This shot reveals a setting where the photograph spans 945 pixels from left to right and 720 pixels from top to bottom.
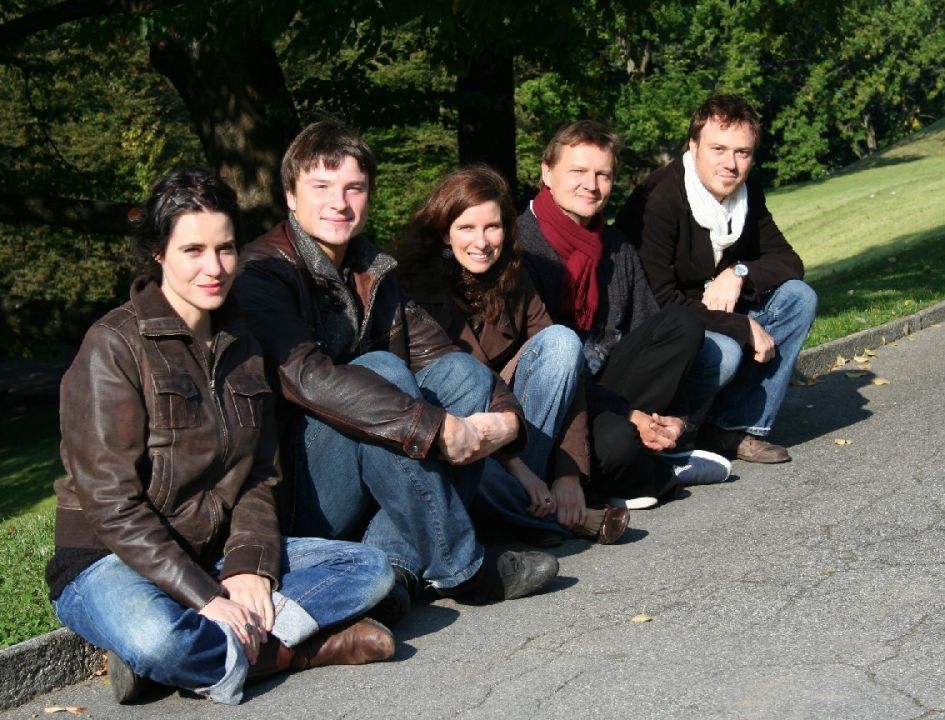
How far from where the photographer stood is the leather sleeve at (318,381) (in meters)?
4.59

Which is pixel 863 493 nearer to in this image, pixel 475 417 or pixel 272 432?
pixel 475 417

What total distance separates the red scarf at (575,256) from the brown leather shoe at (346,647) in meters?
2.35

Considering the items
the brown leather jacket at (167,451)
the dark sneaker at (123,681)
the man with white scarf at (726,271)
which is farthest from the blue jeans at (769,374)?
the dark sneaker at (123,681)

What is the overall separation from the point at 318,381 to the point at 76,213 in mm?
9386

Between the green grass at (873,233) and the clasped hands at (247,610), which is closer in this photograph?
the clasped hands at (247,610)

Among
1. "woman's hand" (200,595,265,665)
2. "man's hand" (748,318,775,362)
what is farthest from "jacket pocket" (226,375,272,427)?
"man's hand" (748,318,775,362)

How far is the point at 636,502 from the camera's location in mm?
6172

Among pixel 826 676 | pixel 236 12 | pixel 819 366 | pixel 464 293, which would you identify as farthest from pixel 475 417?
pixel 236 12

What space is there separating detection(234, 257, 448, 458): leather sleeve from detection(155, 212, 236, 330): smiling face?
16.5 inches

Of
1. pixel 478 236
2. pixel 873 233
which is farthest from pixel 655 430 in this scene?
pixel 873 233

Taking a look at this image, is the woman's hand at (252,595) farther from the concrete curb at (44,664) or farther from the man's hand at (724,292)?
the man's hand at (724,292)

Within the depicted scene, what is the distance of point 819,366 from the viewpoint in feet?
30.4

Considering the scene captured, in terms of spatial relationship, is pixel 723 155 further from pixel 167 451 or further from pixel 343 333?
pixel 167 451

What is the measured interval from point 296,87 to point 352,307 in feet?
26.3
